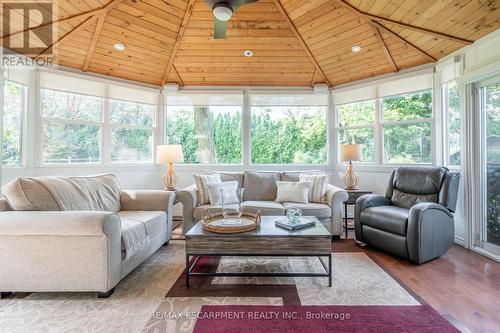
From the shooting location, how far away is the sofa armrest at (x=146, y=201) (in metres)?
3.24

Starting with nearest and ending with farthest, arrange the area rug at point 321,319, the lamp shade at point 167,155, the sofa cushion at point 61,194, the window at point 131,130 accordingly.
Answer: the area rug at point 321,319, the sofa cushion at point 61,194, the lamp shade at point 167,155, the window at point 131,130

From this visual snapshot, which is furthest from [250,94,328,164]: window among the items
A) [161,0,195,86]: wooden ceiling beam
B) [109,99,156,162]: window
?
[109,99,156,162]: window

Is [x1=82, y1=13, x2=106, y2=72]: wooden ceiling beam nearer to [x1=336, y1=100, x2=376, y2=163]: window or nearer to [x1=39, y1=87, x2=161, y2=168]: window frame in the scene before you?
[x1=39, y1=87, x2=161, y2=168]: window frame

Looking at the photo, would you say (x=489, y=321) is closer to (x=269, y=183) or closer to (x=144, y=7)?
(x=269, y=183)

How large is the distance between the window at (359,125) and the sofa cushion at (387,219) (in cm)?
164

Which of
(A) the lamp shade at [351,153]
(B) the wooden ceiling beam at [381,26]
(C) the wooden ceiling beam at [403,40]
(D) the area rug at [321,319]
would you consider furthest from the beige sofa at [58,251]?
A: (C) the wooden ceiling beam at [403,40]

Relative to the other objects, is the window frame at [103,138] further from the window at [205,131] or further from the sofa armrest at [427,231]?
the sofa armrest at [427,231]

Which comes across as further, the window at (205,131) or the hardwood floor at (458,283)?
the window at (205,131)

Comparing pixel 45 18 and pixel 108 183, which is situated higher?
pixel 45 18

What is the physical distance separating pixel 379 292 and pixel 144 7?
169 inches

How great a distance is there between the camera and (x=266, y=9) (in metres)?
3.69

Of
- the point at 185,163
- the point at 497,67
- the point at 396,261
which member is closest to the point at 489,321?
the point at 396,261

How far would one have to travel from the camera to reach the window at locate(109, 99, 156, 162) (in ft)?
15.1

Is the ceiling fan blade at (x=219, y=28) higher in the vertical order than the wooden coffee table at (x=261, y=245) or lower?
higher
